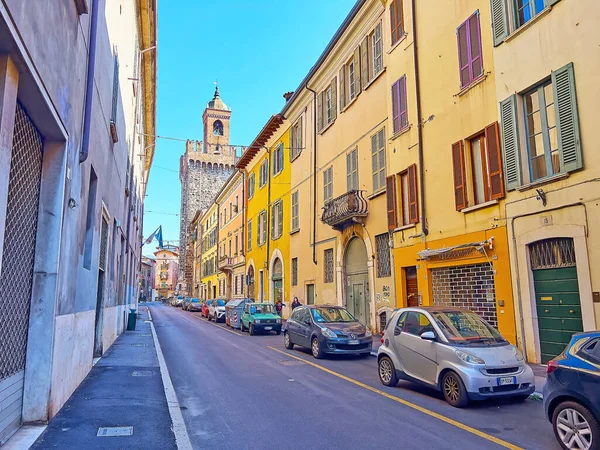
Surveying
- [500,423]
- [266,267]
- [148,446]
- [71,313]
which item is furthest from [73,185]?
[266,267]

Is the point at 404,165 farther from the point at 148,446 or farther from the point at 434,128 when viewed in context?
the point at 148,446

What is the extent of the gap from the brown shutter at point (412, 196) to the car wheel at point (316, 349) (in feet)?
18.1

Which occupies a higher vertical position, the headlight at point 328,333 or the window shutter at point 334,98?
the window shutter at point 334,98

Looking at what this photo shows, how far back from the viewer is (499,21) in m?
12.5

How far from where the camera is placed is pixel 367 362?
41.4ft

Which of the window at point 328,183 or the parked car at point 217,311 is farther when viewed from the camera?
the parked car at point 217,311

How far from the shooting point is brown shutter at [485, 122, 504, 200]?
478 inches

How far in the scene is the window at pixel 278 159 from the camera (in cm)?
3185

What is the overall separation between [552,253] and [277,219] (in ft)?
74.2

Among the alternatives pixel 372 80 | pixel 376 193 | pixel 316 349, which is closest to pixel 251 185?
pixel 372 80

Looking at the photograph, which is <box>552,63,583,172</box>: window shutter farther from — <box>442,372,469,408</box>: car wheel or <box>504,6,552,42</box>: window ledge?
<box>442,372,469,408</box>: car wheel

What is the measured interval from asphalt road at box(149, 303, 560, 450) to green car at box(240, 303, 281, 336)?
9638 mm

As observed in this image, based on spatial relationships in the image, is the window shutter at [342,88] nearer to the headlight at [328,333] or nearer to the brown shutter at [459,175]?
the brown shutter at [459,175]

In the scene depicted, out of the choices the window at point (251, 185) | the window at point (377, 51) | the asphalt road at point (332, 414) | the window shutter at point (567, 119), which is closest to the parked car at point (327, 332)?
the asphalt road at point (332, 414)
